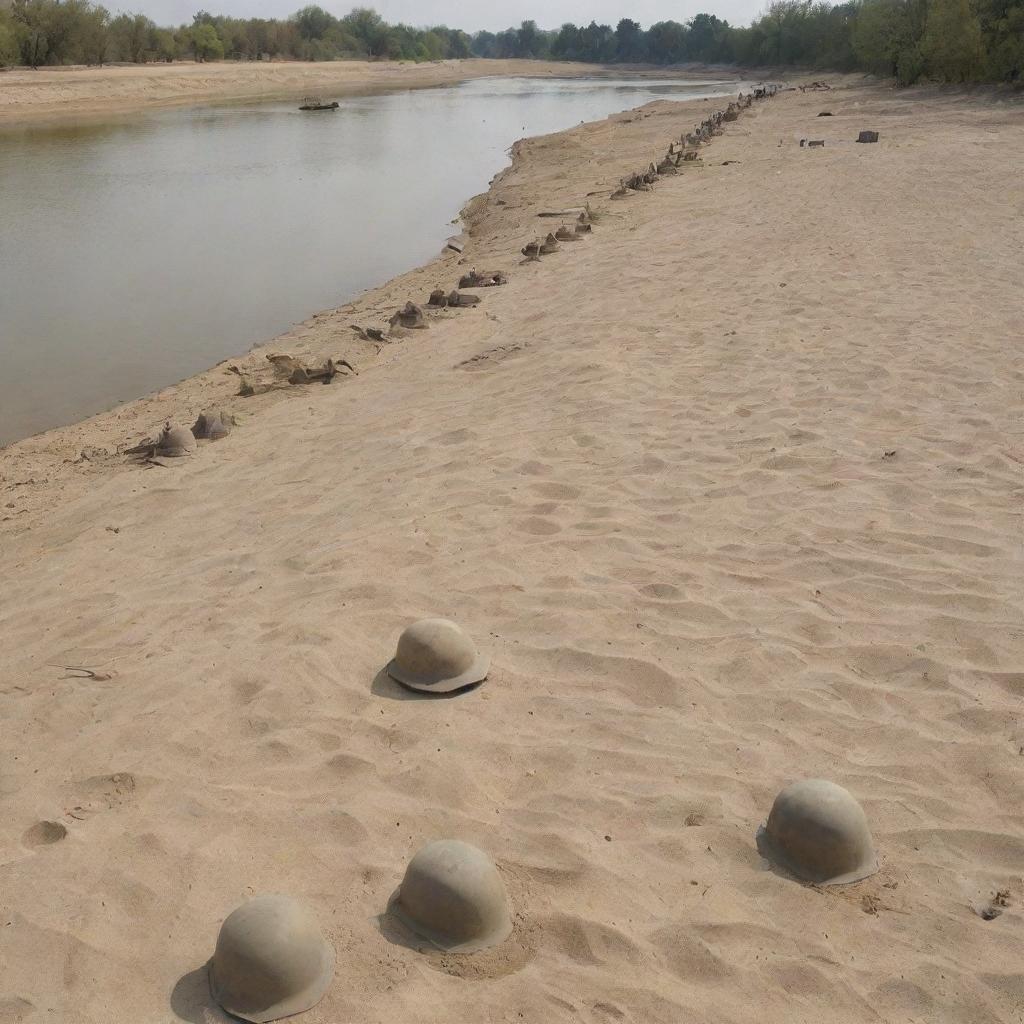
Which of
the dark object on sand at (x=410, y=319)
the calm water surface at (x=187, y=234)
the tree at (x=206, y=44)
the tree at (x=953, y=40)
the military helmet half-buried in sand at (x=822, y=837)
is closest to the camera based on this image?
the military helmet half-buried in sand at (x=822, y=837)

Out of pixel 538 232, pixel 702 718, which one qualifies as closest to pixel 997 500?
pixel 702 718

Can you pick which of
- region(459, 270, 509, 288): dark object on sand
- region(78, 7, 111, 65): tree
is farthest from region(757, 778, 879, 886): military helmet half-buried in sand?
region(78, 7, 111, 65): tree

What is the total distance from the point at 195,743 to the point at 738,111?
3473 centimetres

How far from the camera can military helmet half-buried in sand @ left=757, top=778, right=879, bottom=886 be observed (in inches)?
110

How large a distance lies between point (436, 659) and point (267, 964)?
1.42 metres

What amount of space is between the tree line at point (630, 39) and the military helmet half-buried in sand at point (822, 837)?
33.9 m

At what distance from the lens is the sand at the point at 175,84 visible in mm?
42406

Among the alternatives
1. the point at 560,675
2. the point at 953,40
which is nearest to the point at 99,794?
the point at 560,675

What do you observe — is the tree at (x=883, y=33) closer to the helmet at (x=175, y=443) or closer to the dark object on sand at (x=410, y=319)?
the dark object on sand at (x=410, y=319)

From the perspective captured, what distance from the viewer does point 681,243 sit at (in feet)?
39.3

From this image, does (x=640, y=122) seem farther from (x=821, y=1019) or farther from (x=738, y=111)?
(x=821, y=1019)

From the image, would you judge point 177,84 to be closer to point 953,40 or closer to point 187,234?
point 953,40

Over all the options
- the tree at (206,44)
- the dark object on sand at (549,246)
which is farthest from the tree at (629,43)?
the dark object on sand at (549,246)

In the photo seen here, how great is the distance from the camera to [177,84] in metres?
53.3
